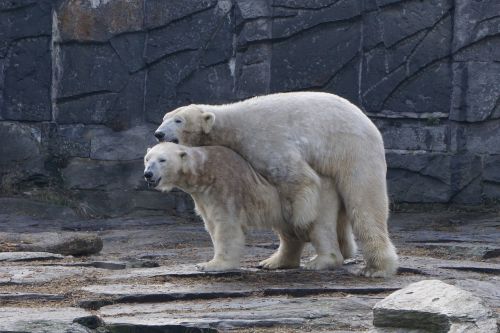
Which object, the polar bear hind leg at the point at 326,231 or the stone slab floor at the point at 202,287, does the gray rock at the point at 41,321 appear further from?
the polar bear hind leg at the point at 326,231

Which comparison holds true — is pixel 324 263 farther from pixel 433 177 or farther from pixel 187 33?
A: pixel 187 33

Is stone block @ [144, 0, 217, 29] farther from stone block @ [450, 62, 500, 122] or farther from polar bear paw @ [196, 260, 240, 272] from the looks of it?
polar bear paw @ [196, 260, 240, 272]

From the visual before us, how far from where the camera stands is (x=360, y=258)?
270 inches

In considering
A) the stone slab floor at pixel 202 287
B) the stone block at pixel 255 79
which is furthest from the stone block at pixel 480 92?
the stone block at pixel 255 79

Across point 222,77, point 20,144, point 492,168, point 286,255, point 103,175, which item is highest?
point 222,77

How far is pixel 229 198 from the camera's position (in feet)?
19.5

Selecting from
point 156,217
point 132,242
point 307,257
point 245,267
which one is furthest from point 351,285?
point 156,217

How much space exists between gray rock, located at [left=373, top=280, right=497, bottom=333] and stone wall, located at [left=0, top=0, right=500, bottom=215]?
559cm

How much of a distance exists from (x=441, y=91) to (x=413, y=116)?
1.13 feet

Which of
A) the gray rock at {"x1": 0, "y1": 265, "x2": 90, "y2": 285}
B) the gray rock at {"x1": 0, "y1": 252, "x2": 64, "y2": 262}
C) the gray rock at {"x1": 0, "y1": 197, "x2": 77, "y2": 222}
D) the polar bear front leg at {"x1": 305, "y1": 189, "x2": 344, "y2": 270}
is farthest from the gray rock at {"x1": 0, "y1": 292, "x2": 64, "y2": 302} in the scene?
the gray rock at {"x1": 0, "y1": 197, "x2": 77, "y2": 222}

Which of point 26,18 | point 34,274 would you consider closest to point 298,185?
point 34,274

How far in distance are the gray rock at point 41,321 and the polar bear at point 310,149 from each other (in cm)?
172

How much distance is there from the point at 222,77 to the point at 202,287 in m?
4.71

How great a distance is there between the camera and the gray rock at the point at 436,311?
13.1 feet
